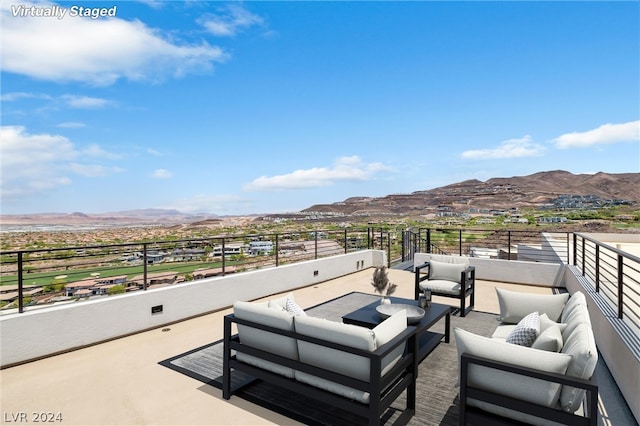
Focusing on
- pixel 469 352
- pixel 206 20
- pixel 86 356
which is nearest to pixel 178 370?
pixel 86 356

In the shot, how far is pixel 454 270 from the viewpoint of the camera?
19.6 ft

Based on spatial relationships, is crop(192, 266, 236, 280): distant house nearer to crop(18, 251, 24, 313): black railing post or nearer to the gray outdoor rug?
the gray outdoor rug

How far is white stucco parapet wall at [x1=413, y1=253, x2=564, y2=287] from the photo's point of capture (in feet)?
Answer: 25.0

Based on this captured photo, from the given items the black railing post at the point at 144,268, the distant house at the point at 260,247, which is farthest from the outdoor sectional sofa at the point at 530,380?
the distant house at the point at 260,247

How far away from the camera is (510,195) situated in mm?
24078

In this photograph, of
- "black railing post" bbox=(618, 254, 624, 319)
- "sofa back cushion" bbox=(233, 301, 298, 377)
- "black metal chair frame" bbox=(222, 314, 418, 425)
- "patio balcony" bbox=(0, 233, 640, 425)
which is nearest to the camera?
"black metal chair frame" bbox=(222, 314, 418, 425)

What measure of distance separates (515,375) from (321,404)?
1.62m

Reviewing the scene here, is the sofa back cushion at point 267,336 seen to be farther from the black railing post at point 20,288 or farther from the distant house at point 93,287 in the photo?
the black railing post at point 20,288

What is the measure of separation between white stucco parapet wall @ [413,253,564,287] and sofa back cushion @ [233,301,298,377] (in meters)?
5.37

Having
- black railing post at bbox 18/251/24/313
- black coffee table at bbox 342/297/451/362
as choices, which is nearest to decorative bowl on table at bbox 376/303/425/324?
black coffee table at bbox 342/297/451/362

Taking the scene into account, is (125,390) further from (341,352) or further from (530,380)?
(530,380)

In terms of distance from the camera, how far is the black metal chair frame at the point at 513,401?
181 centimetres

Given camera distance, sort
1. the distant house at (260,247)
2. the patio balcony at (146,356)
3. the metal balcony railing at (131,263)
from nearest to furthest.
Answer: the patio balcony at (146,356) < the metal balcony railing at (131,263) < the distant house at (260,247)

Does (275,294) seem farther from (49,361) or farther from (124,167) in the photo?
(124,167)
